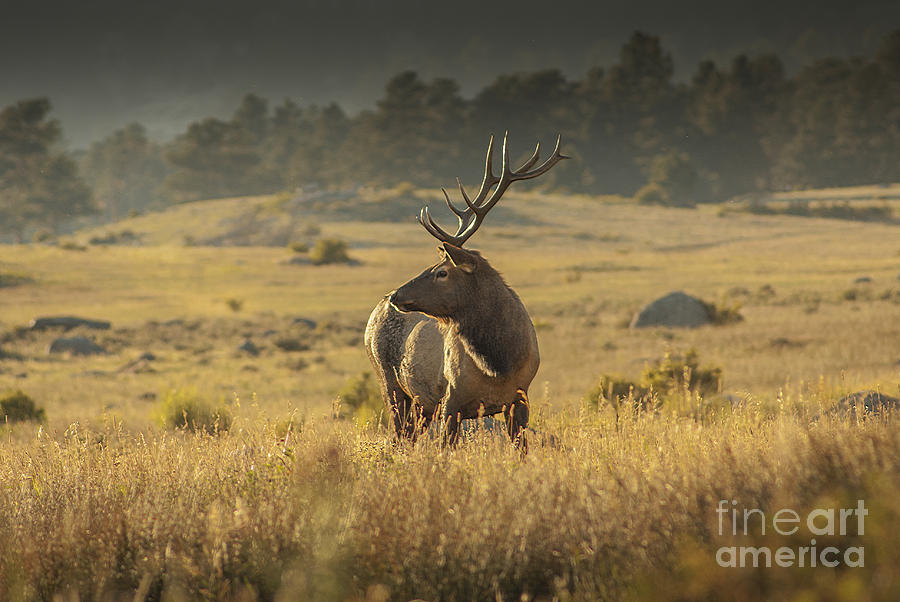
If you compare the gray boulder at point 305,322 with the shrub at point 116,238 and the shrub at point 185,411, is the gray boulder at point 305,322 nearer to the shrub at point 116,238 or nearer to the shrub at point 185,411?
the shrub at point 185,411

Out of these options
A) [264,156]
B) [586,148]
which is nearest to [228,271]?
[586,148]

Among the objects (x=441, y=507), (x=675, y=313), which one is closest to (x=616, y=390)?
(x=441, y=507)

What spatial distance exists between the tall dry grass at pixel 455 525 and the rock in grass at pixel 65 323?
2638 cm

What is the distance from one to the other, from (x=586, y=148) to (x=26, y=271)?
274 feet

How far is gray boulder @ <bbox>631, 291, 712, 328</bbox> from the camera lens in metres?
26.6

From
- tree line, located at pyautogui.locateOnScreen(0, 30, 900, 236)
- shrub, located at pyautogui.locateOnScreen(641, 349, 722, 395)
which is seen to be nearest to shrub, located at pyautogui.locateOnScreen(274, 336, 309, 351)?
shrub, located at pyautogui.locateOnScreen(641, 349, 722, 395)

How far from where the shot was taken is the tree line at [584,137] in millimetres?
112250

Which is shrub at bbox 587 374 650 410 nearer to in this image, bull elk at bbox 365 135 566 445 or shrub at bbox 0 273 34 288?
bull elk at bbox 365 135 566 445

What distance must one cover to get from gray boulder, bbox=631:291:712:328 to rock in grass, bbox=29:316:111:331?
60.4ft

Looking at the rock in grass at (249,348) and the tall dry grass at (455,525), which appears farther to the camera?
the rock in grass at (249,348)

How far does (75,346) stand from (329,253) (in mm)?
29048

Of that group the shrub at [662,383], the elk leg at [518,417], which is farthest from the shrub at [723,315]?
the elk leg at [518,417]

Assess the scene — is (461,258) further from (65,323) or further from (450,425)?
(65,323)

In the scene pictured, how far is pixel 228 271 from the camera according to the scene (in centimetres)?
4900
